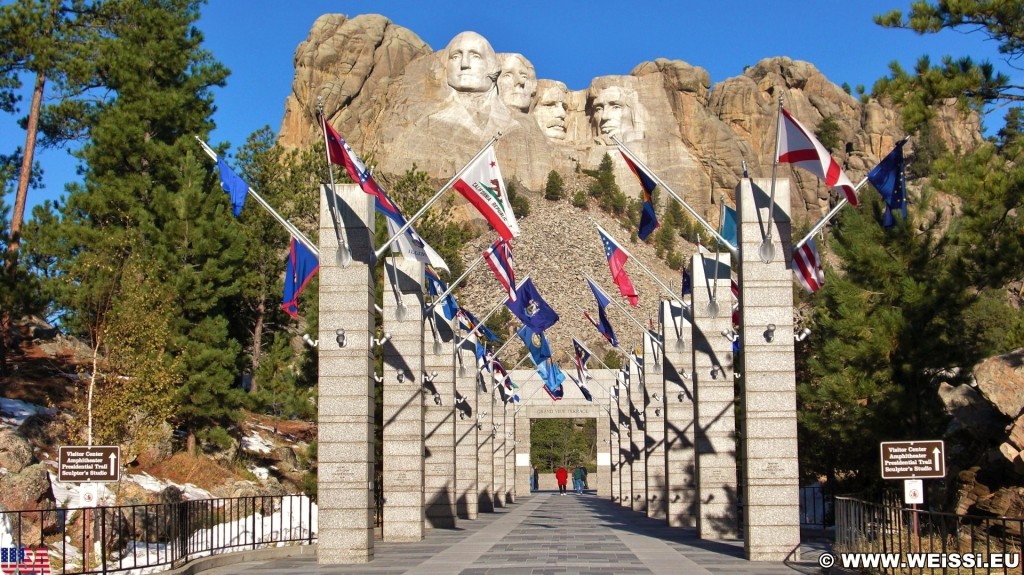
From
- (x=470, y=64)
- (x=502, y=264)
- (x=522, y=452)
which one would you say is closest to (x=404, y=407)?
(x=502, y=264)

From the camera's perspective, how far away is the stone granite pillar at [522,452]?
59.6m

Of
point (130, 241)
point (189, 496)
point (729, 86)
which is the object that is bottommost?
point (189, 496)

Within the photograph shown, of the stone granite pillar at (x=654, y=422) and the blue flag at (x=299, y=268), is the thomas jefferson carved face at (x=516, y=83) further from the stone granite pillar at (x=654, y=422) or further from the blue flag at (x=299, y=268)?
the blue flag at (x=299, y=268)

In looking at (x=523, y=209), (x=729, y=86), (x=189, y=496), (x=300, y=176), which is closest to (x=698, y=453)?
(x=189, y=496)

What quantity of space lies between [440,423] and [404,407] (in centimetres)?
538

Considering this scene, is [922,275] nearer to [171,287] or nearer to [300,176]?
[171,287]

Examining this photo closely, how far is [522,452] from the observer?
208 ft

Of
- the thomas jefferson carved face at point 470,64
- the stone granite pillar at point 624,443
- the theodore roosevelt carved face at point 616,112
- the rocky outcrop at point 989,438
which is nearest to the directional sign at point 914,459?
the rocky outcrop at point 989,438

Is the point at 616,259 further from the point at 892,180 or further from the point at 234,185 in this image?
the point at 234,185

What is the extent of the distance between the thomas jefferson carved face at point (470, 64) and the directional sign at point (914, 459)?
416ft

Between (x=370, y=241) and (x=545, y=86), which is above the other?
(x=545, y=86)

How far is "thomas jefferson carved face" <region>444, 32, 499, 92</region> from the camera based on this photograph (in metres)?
138

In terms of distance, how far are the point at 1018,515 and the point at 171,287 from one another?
2177 centimetres

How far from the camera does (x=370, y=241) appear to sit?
20.1 metres
